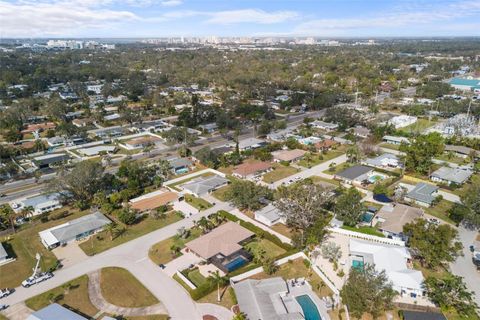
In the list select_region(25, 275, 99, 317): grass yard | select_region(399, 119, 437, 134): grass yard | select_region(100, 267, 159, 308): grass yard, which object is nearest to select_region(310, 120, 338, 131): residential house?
select_region(399, 119, 437, 134): grass yard

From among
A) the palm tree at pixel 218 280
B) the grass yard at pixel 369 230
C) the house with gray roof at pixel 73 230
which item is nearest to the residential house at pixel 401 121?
the grass yard at pixel 369 230

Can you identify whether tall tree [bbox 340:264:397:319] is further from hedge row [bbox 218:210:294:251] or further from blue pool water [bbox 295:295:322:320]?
hedge row [bbox 218:210:294:251]

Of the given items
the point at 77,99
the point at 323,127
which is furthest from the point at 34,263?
the point at 77,99

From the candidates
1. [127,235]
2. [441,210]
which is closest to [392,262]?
[441,210]

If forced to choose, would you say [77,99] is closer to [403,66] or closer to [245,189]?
[245,189]

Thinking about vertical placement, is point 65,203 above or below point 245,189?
below

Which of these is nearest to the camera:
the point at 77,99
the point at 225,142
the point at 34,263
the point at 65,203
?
the point at 34,263
